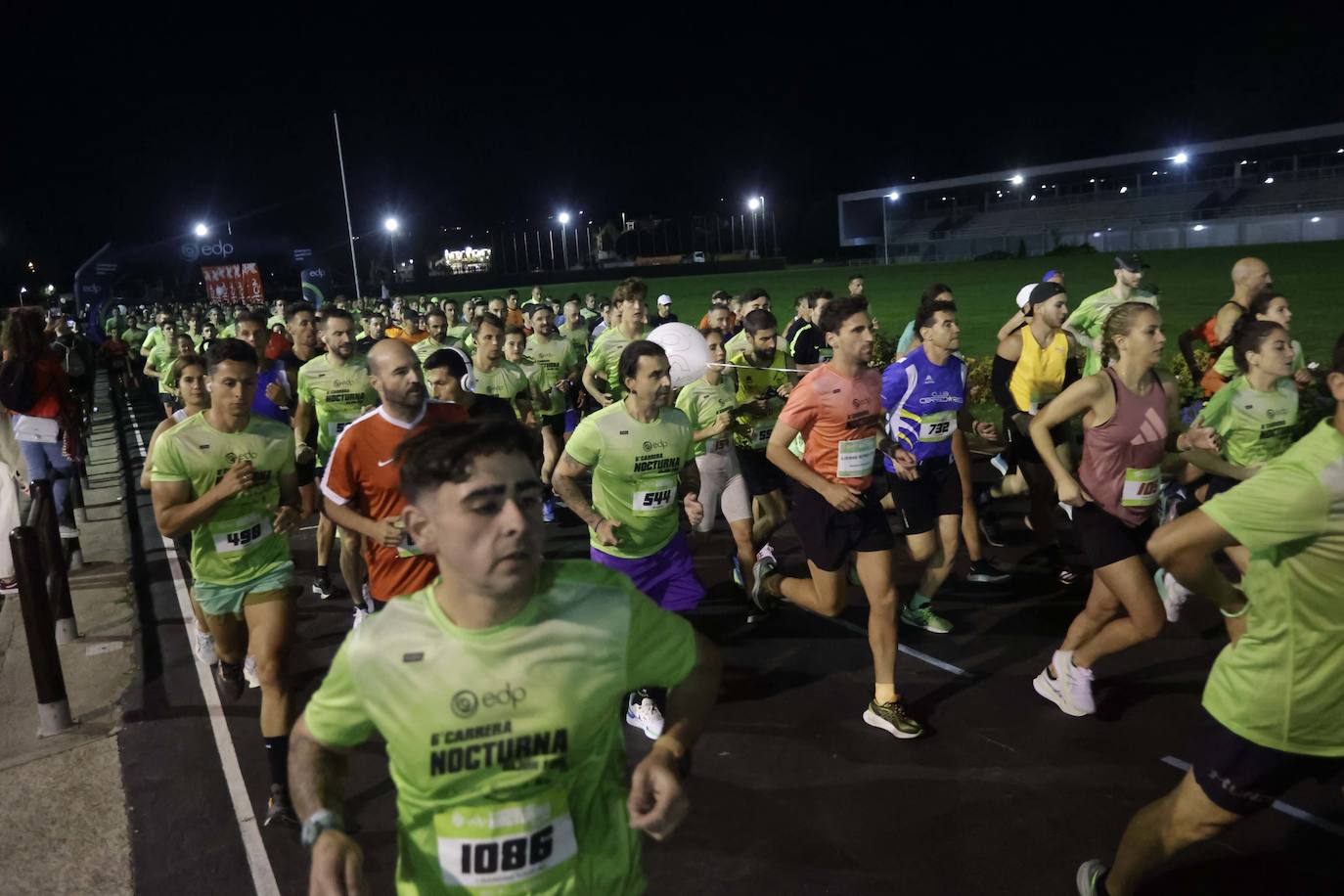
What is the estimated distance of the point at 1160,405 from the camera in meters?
5.32

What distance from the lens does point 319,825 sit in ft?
7.10

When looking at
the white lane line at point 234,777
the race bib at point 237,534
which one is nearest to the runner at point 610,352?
the white lane line at point 234,777

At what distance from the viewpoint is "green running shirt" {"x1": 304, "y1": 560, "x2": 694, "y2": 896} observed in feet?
7.13

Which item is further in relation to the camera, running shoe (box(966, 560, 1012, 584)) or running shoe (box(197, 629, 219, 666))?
running shoe (box(966, 560, 1012, 584))

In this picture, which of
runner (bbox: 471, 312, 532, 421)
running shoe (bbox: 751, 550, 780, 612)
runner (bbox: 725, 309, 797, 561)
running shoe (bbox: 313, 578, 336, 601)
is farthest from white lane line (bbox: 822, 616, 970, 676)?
running shoe (bbox: 313, 578, 336, 601)

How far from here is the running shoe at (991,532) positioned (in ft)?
29.8

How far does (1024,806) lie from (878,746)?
2.86 feet

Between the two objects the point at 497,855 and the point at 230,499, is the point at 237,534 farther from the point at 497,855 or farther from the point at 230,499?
the point at 497,855

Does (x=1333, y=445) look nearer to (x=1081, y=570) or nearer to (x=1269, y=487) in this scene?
(x=1269, y=487)

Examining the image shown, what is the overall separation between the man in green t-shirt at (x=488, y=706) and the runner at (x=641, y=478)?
118 inches

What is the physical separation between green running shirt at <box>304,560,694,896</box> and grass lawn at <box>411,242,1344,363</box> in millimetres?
19178

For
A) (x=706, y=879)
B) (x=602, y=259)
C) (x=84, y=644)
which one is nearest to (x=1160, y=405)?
(x=706, y=879)

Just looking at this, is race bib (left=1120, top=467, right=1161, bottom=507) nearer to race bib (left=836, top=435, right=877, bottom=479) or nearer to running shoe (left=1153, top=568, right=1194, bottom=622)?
race bib (left=836, top=435, right=877, bottom=479)

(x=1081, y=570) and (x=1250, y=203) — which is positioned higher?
(x=1250, y=203)
